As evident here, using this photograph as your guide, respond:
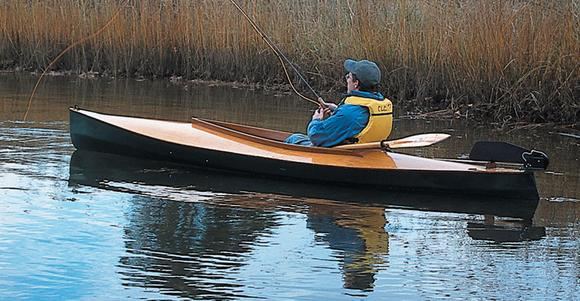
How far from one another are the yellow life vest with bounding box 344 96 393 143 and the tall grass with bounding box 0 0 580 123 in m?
3.14

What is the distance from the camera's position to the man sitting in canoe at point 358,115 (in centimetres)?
721

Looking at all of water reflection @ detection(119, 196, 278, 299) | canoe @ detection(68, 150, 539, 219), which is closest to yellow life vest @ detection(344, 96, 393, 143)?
canoe @ detection(68, 150, 539, 219)

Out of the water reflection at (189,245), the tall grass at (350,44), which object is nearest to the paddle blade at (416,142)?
the water reflection at (189,245)

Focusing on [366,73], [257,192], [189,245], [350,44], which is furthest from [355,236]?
[350,44]

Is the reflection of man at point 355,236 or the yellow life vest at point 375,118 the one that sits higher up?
the yellow life vest at point 375,118

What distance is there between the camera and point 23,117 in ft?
32.9

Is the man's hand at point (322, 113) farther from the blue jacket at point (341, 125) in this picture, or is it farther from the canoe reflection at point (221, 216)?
the canoe reflection at point (221, 216)

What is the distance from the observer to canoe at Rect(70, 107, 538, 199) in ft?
22.8

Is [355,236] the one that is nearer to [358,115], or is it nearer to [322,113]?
[358,115]

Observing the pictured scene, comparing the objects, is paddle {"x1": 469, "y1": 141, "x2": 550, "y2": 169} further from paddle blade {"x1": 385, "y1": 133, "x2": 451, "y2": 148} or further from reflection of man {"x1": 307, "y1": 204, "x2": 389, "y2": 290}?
reflection of man {"x1": 307, "y1": 204, "x2": 389, "y2": 290}

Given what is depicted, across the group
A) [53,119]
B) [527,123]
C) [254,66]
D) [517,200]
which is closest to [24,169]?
[53,119]

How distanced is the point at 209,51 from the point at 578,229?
8.08 m

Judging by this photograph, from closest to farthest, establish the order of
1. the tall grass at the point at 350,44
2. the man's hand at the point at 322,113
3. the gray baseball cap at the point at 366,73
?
the gray baseball cap at the point at 366,73 < the man's hand at the point at 322,113 < the tall grass at the point at 350,44

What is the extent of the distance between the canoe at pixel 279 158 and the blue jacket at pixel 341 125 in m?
0.12
